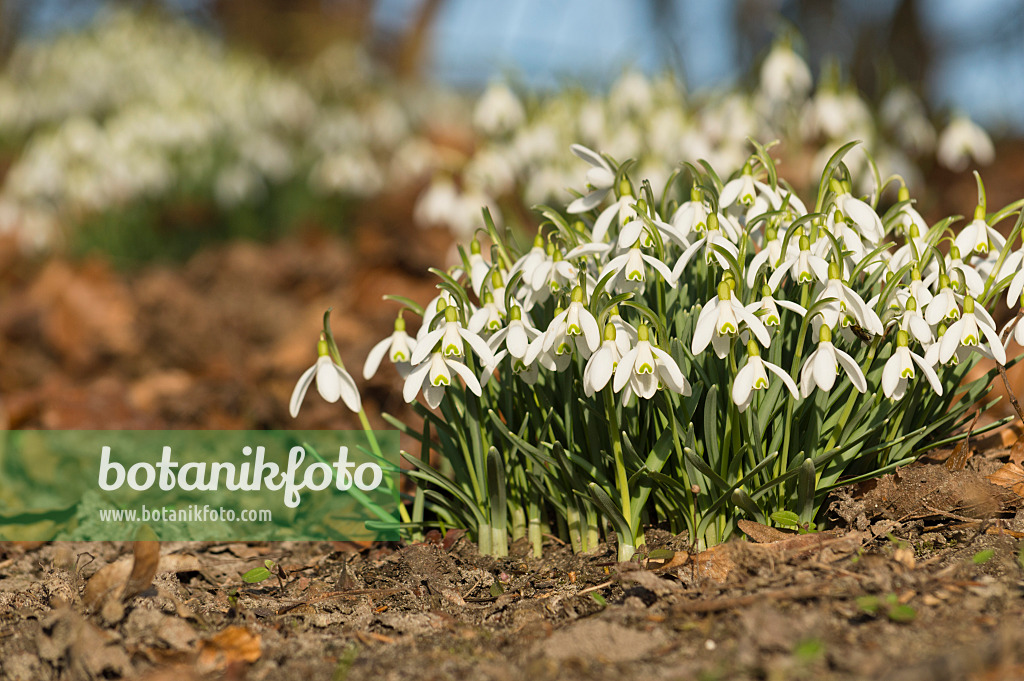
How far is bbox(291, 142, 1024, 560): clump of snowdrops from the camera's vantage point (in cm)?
149

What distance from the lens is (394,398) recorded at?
3.14m

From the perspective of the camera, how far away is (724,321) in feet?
4.66

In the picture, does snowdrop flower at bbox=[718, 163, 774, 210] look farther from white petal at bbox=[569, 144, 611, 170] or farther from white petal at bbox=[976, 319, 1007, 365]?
white petal at bbox=[976, 319, 1007, 365]

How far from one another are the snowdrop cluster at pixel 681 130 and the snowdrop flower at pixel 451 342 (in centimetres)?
188

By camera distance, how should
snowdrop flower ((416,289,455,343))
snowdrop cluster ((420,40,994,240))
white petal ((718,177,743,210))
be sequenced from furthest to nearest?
1. snowdrop cluster ((420,40,994,240))
2. white petal ((718,177,743,210))
3. snowdrop flower ((416,289,455,343))

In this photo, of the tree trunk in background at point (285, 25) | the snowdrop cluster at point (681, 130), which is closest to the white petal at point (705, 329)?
the snowdrop cluster at point (681, 130)

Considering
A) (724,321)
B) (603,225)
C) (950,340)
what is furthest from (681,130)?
(724,321)

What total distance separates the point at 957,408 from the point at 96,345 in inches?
149

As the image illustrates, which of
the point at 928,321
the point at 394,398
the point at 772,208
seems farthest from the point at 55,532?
the point at 928,321

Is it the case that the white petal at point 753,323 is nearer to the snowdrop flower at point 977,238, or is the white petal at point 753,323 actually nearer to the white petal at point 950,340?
the white petal at point 950,340

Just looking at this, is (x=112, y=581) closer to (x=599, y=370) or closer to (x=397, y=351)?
(x=397, y=351)

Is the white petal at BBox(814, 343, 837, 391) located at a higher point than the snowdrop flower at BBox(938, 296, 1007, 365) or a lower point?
lower

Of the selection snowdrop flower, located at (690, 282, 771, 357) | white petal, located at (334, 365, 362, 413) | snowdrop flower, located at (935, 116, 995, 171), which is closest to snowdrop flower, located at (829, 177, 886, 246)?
snowdrop flower, located at (690, 282, 771, 357)

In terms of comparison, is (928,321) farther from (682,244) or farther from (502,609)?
(502,609)
